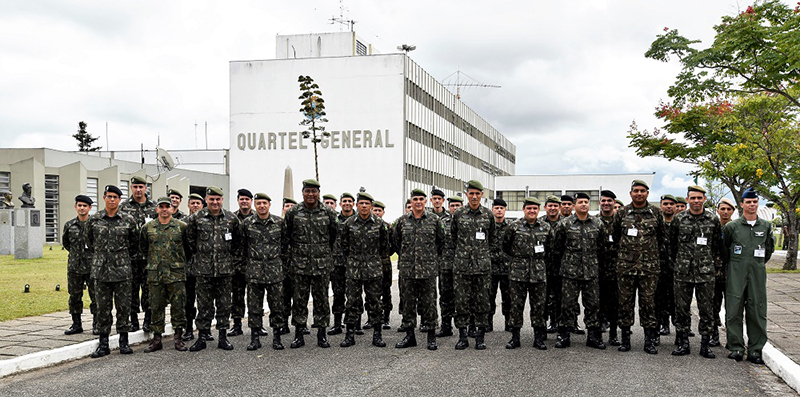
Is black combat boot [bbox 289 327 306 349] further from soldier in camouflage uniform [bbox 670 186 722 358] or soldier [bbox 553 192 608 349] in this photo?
soldier in camouflage uniform [bbox 670 186 722 358]

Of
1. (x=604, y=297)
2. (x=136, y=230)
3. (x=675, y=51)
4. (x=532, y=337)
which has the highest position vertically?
(x=675, y=51)

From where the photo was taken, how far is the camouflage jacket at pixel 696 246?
27.7ft

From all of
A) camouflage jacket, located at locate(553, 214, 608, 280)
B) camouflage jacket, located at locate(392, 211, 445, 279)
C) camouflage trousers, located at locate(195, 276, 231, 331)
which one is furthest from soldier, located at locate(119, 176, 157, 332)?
camouflage jacket, located at locate(553, 214, 608, 280)

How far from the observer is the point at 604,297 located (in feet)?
31.1

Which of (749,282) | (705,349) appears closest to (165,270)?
(705,349)

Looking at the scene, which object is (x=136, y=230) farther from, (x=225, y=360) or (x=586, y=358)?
(x=586, y=358)

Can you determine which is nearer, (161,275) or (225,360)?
(225,360)

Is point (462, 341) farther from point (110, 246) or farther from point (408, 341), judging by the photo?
point (110, 246)

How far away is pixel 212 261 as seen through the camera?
348 inches

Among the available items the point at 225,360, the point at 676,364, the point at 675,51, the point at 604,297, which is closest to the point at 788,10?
the point at 675,51

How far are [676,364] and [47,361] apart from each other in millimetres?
7220

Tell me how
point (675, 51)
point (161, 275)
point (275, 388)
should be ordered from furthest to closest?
1. point (675, 51)
2. point (161, 275)
3. point (275, 388)

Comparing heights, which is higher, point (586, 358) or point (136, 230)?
point (136, 230)

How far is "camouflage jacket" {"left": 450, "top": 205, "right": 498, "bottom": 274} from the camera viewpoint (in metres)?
8.91
